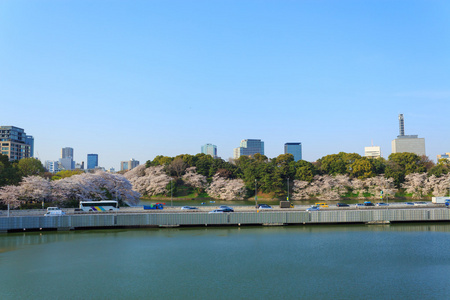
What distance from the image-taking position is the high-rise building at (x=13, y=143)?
Result: 154 meters

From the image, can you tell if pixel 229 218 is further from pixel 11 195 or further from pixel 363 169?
pixel 363 169

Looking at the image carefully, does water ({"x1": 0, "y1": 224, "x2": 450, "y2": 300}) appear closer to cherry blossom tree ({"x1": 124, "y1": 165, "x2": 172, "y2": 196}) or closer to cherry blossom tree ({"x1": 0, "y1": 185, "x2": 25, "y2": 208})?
cherry blossom tree ({"x1": 0, "y1": 185, "x2": 25, "y2": 208})

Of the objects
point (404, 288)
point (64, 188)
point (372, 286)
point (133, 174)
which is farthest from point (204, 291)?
point (133, 174)

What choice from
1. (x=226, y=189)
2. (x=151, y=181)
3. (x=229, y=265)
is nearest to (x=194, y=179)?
(x=226, y=189)

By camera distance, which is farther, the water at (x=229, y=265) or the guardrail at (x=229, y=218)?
the guardrail at (x=229, y=218)

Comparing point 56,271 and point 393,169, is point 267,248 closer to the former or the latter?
point 56,271

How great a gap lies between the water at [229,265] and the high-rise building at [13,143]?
419ft

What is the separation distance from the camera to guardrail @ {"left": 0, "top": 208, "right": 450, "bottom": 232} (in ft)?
169

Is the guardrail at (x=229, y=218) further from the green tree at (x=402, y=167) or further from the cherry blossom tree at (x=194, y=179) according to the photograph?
the cherry blossom tree at (x=194, y=179)

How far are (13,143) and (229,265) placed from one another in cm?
15966

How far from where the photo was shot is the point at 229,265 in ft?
103

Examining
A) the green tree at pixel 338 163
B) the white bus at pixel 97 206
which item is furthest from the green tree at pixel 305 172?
the white bus at pixel 97 206

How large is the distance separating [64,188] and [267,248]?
1851 inches

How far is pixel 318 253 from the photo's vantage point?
35.3m
